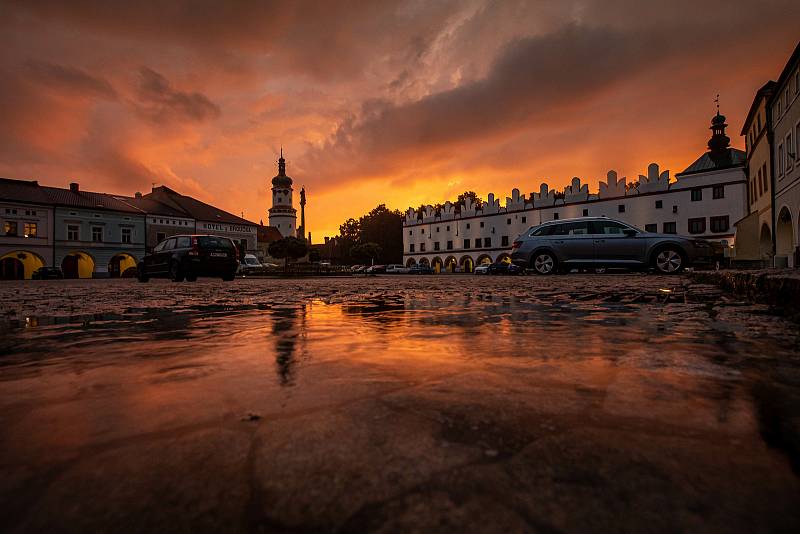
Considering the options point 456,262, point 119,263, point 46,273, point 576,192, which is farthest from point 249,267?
point 576,192

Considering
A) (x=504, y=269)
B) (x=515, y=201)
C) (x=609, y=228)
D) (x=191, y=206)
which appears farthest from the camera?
(x=515, y=201)

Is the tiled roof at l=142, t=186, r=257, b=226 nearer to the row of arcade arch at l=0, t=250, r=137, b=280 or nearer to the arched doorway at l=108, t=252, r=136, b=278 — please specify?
the arched doorway at l=108, t=252, r=136, b=278

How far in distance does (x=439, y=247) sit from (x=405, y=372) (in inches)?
2234

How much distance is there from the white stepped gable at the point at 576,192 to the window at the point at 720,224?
1127cm

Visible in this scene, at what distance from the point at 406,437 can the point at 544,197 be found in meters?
48.7

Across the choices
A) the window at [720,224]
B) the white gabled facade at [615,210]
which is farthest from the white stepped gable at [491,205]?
the window at [720,224]

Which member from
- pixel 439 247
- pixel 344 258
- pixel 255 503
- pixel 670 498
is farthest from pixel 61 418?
pixel 344 258

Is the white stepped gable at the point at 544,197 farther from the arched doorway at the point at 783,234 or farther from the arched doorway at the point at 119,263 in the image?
the arched doorway at the point at 119,263

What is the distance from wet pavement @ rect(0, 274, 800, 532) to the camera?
0.62 m

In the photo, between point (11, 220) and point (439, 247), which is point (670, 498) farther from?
point (439, 247)

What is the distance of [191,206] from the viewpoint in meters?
48.1

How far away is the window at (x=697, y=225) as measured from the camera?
3547cm

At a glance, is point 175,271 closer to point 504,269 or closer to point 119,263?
point 504,269

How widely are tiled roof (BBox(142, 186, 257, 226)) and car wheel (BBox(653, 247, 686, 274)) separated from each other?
1831 inches
